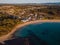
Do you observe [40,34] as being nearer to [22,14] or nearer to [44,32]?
[44,32]

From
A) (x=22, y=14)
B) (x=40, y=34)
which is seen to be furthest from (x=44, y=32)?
(x=22, y=14)

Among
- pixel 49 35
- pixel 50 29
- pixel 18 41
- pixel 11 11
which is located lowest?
pixel 18 41

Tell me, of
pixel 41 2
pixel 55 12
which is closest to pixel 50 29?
pixel 55 12

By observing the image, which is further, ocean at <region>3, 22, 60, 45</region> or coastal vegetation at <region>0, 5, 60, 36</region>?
coastal vegetation at <region>0, 5, 60, 36</region>

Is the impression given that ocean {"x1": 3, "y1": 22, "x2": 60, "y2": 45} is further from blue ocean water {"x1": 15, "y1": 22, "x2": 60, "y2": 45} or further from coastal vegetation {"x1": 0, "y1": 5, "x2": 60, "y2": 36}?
coastal vegetation {"x1": 0, "y1": 5, "x2": 60, "y2": 36}

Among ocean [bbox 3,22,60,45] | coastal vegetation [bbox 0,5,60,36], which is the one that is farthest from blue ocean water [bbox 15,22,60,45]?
coastal vegetation [bbox 0,5,60,36]

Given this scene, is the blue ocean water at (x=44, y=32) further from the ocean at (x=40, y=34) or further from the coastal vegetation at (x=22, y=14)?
the coastal vegetation at (x=22, y=14)

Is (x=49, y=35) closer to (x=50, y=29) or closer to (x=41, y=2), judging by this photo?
(x=50, y=29)

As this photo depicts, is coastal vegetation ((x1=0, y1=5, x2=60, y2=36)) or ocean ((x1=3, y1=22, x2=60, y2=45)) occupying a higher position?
coastal vegetation ((x1=0, y1=5, x2=60, y2=36))
